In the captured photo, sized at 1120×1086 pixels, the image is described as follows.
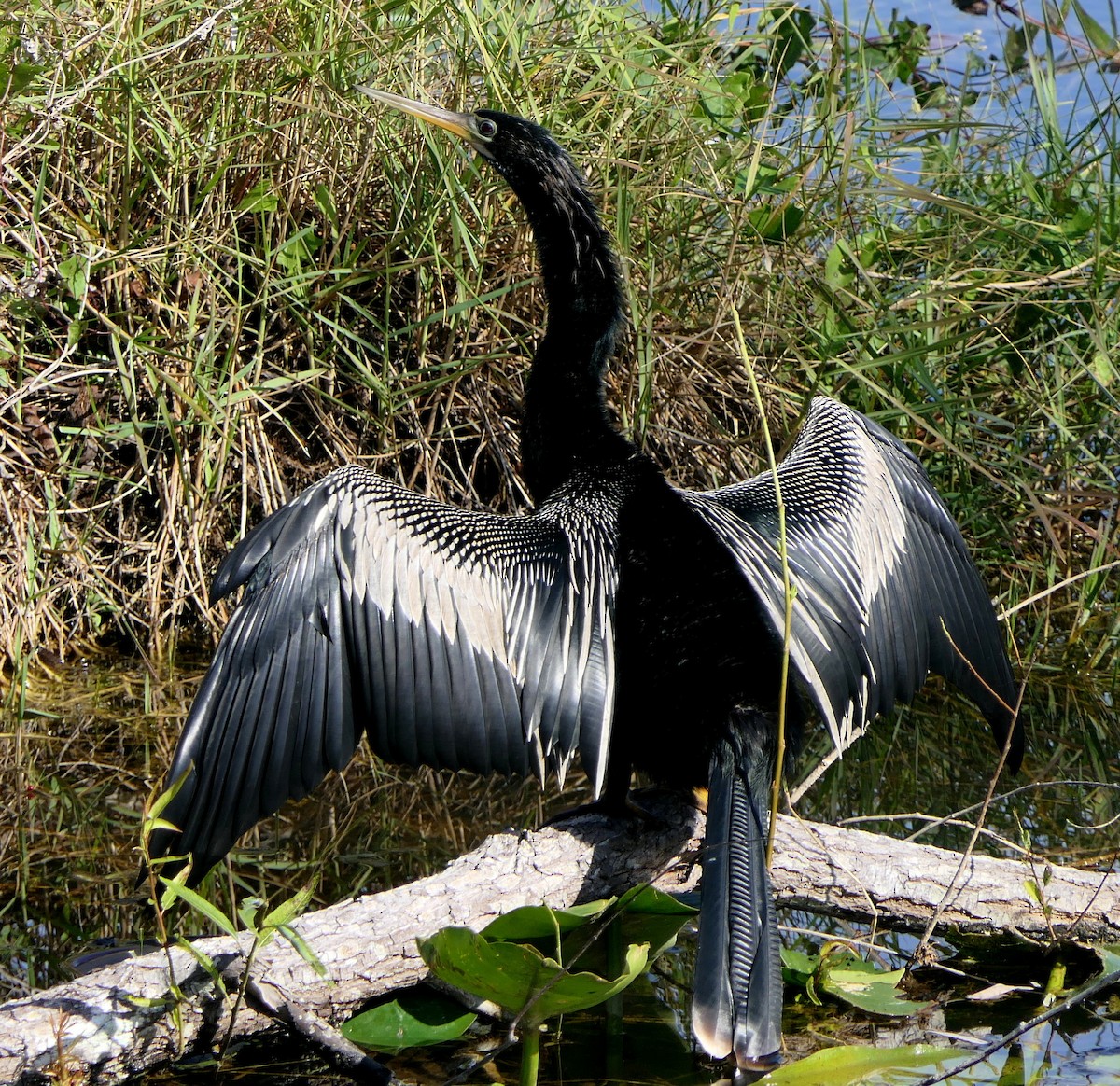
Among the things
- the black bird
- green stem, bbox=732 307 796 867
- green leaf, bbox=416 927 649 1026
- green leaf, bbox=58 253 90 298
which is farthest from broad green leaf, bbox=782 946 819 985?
green leaf, bbox=58 253 90 298

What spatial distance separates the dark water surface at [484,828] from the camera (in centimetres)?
272

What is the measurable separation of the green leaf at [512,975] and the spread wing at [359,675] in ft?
1.72

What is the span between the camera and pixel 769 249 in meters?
4.87

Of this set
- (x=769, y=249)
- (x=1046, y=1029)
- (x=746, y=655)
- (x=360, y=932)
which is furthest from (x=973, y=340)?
(x=360, y=932)

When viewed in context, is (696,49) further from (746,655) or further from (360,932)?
(360,932)

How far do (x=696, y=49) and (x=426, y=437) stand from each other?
174 cm

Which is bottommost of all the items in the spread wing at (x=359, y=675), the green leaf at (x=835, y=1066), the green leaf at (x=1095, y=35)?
the green leaf at (x=835, y=1066)

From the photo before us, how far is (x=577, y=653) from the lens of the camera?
2939mm

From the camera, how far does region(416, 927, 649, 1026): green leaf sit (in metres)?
2.28

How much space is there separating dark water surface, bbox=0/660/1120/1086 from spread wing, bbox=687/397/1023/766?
0.29 m

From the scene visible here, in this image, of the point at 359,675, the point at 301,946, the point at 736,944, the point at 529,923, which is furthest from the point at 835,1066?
the point at 359,675

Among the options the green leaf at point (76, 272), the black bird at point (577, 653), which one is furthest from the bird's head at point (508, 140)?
the green leaf at point (76, 272)

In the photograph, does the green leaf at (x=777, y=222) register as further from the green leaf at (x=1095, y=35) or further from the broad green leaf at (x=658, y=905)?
the broad green leaf at (x=658, y=905)

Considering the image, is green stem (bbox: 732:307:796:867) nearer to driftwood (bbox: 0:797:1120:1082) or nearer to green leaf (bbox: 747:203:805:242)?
driftwood (bbox: 0:797:1120:1082)
